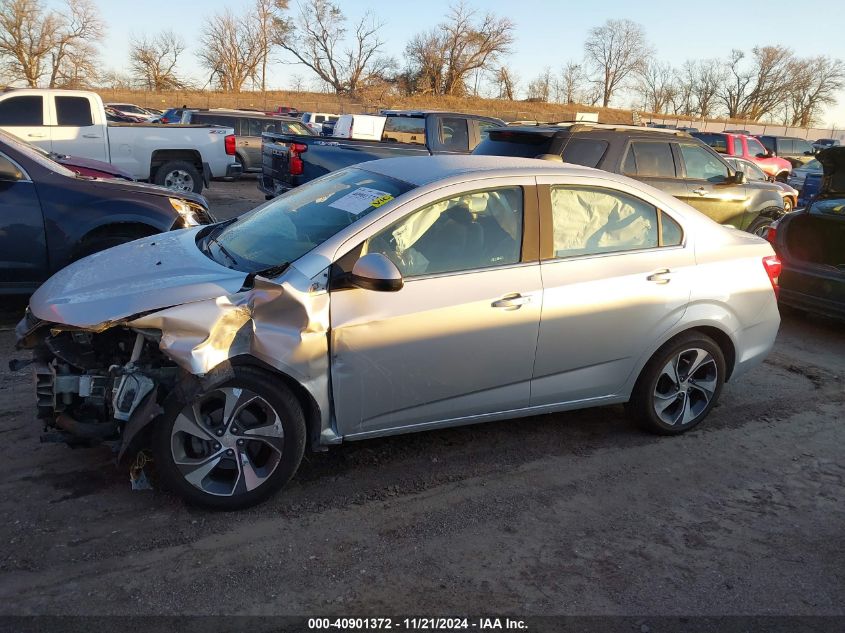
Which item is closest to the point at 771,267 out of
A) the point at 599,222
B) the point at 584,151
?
the point at 599,222

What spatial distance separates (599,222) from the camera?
165 inches

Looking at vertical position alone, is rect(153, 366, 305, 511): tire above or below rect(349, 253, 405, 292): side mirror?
below

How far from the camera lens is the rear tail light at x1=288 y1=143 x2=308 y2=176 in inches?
391

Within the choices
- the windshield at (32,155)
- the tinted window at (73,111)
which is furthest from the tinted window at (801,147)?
the windshield at (32,155)

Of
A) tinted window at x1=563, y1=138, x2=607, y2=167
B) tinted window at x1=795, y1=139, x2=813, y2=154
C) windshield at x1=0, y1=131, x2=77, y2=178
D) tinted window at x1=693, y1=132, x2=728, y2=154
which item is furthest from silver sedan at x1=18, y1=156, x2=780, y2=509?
tinted window at x1=795, y1=139, x2=813, y2=154

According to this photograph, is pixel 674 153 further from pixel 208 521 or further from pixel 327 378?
pixel 208 521

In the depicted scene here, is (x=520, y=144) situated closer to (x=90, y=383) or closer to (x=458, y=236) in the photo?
(x=458, y=236)

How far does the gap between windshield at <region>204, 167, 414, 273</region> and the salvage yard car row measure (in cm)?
2

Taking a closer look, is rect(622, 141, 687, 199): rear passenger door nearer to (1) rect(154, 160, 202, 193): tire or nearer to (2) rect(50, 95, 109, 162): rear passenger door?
(1) rect(154, 160, 202, 193): tire

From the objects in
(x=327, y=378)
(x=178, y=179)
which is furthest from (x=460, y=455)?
(x=178, y=179)

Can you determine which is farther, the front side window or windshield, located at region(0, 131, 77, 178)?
windshield, located at region(0, 131, 77, 178)

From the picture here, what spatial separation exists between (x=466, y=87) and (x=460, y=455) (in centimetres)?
6423

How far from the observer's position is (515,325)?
148 inches

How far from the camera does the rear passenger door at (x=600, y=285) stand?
395 centimetres
